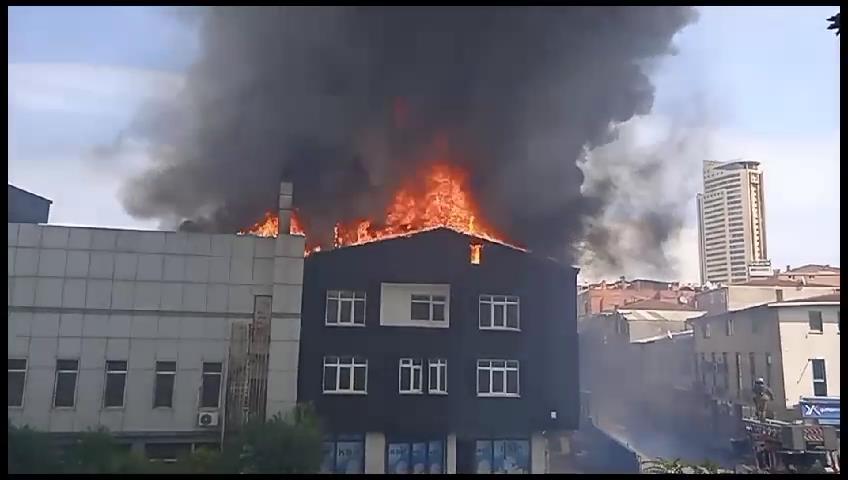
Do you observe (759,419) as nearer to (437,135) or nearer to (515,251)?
(515,251)

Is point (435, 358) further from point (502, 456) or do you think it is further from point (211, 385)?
point (211, 385)

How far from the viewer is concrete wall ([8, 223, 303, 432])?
21.8ft

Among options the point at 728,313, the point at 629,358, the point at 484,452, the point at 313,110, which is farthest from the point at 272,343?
the point at 728,313

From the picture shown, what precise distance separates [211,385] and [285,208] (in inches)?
82.8

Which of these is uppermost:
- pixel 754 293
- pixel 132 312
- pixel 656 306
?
pixel 754 293

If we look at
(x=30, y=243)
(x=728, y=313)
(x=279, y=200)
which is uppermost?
(x=279, y=200)

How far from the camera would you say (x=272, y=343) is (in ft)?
22.8

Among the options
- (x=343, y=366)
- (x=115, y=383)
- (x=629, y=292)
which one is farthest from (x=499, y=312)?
(x=115, y=383)

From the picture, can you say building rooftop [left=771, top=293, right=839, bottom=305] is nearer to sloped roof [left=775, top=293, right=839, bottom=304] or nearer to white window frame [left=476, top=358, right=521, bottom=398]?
sloped roof [left=775, top=293, right=839, bottom=304]

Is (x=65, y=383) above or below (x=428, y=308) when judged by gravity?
below

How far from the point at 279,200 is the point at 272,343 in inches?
67.4

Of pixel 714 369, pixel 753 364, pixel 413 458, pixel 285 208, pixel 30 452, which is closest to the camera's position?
pixel 30 452

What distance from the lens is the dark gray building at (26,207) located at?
6.85 meters

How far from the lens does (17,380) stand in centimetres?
658
